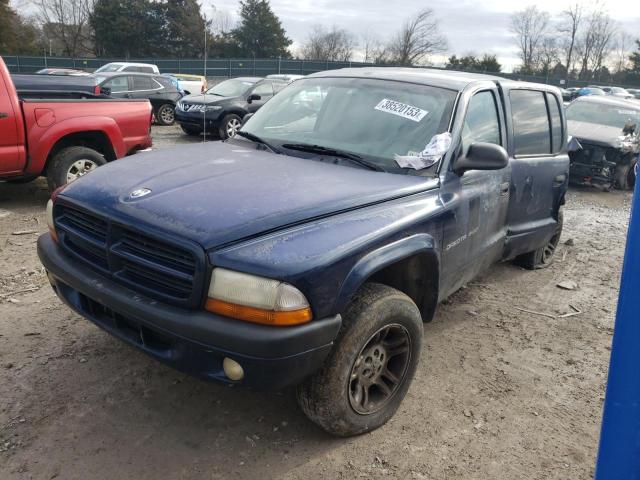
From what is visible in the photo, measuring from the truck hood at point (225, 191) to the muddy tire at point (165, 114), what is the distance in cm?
1333

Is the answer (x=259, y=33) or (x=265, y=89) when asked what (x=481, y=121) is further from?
(x=259, y=33)

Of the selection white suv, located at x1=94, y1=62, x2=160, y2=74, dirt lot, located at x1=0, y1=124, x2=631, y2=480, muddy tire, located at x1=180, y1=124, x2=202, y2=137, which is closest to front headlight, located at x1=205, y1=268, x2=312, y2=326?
dirt lot, located at x1=0, y1=124, x2=631, y2=480

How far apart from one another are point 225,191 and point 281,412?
1.27 meters

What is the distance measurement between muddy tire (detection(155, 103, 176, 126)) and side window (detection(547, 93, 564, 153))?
1311 cm

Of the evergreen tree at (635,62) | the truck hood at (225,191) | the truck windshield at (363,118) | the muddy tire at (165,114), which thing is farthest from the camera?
the evergreen tree at (635,62)

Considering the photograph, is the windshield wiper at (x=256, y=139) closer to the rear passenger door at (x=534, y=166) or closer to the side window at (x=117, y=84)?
the rear passenger door at (x=534, y=166)

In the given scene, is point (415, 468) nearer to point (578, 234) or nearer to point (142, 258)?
point (142, 258)

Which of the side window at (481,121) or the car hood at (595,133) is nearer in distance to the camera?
the side window at (481,121)

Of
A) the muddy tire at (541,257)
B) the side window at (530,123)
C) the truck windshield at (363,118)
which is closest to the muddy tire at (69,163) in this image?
the truck windshield at (363,118)

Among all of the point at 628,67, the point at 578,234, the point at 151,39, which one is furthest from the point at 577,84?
the point at 578,234

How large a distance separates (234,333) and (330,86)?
234 cm

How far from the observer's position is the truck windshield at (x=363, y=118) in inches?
132

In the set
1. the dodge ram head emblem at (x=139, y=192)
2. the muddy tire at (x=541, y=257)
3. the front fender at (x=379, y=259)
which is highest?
the dodge ram head emblem at (x=139, y=192)

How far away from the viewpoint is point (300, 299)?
2.21 meters
